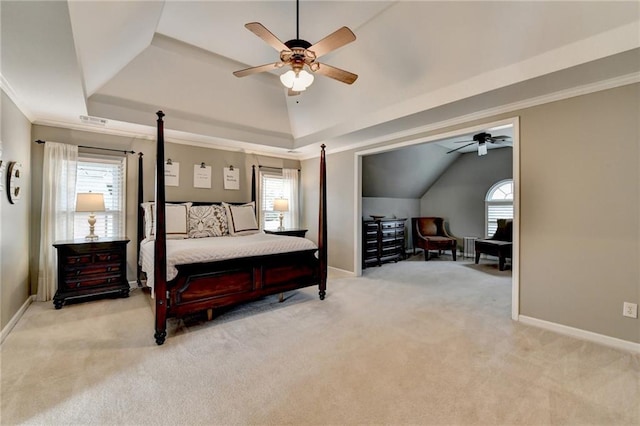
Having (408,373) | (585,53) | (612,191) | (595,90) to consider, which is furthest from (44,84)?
(612,191)

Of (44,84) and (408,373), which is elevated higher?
(44,84)

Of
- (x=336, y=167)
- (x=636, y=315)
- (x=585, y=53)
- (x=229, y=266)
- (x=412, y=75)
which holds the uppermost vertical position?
(x=412, y=75)

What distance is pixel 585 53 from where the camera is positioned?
2.25 metres

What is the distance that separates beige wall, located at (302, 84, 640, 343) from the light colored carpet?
0.37 meters

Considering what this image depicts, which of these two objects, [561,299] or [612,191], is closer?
[612,191]

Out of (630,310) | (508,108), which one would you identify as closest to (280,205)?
(508,108)

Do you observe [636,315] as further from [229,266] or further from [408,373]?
[229,266]

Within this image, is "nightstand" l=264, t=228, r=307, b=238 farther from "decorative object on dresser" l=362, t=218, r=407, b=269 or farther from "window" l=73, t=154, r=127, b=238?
"window" l=73, t=154, r=127, b=238

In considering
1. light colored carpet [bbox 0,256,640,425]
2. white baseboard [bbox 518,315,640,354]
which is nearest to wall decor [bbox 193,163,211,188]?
light colored carpet [bbox 0,256,640,425]

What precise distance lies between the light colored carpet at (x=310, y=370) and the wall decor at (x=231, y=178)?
2527 millimetres

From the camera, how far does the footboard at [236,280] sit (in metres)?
2.74

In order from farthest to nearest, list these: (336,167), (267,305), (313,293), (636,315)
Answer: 1. (336,167)
2. (313,293)
3. (267,305)
4. (636,315)

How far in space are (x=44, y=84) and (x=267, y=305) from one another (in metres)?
3.16

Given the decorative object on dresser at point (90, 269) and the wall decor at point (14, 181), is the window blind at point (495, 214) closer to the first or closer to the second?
the decorative object on dresser at point (90, 269)
